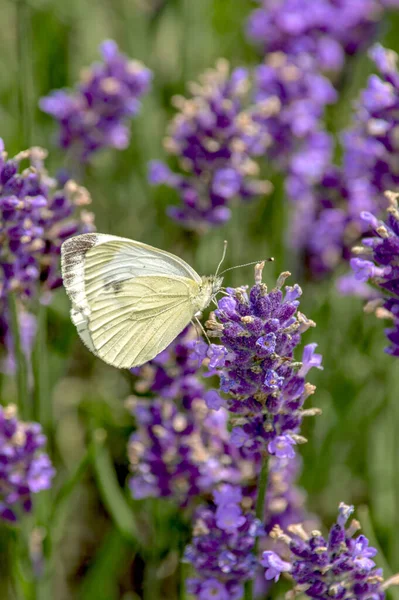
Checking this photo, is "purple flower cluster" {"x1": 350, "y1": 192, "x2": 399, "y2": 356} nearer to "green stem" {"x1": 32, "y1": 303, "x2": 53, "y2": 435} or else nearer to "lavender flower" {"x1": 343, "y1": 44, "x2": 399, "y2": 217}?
"lavender flower" {"x1": 343, "y1": 44, "x2": 399, "y2": 217}

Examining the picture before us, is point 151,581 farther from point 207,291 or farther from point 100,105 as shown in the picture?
point 100,105

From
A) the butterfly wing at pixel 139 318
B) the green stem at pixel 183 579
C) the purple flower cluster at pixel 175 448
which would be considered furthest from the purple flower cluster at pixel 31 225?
the green stem at pixel 183 579

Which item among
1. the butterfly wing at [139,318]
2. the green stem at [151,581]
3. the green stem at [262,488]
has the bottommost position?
the green stem at [151,581]

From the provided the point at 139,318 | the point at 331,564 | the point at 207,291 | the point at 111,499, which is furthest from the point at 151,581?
the point at 331,564

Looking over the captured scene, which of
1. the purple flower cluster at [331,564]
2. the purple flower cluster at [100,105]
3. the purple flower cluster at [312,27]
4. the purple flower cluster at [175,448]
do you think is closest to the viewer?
Answer: the purple flower cluster at [331,564]

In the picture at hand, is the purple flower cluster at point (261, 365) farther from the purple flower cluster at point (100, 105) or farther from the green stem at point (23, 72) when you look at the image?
the purple flower cluster at point (100, 105)

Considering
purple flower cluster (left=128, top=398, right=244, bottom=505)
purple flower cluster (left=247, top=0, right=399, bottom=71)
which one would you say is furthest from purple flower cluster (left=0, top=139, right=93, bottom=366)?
purple flower cluster (left=247, top=0, right=399, bottom=71)
